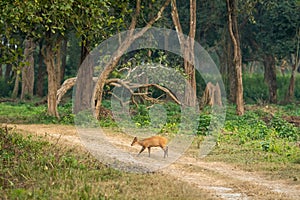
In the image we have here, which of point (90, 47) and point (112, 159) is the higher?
point (90, 47)

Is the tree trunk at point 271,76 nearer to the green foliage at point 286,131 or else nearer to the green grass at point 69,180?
the green foliage at point 286,131

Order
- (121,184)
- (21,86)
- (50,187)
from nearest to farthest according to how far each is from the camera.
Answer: (50,187) → (121,184) → (21,86)

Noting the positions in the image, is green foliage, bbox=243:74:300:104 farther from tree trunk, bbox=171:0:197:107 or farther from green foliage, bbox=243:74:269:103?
tree trunk, bbox=171:0:197:107

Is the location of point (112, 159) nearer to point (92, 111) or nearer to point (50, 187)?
point (50, 187)

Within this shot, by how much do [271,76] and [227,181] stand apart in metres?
29.1

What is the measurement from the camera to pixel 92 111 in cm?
2266

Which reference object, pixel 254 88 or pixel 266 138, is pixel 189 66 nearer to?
pixel 266 138

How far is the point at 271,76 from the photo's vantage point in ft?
131

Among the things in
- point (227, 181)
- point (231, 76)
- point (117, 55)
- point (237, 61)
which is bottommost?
point (227, 181)

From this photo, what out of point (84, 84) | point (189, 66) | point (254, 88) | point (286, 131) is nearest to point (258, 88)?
point (254, 88)

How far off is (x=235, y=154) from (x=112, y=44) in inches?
459

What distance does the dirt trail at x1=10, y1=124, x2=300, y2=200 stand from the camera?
10422 mm

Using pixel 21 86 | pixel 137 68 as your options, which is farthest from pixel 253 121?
pixel 21 86

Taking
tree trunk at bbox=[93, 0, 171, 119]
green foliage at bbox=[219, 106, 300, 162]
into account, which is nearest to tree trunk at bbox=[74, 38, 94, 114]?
tree trunk at bbox=[93, 0, 171, 119]
